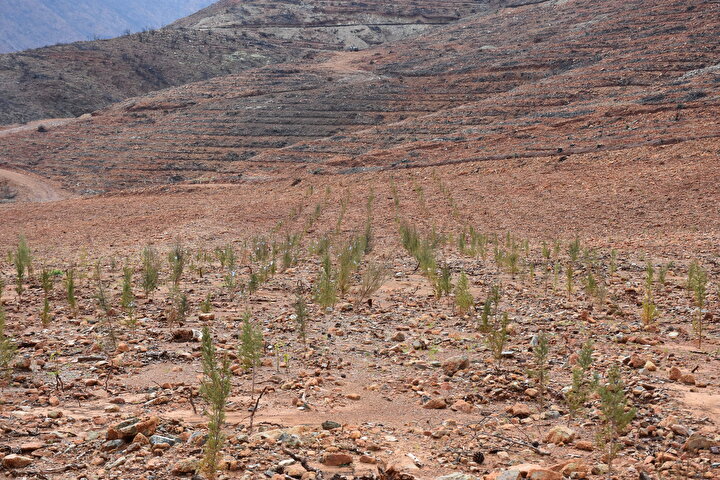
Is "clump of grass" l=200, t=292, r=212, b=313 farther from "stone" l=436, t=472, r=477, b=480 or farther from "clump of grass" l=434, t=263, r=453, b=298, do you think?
"stone" l=436, t=472, r=477, b=480

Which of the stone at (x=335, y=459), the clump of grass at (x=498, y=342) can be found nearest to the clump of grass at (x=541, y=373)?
the clump of grass at (x=498, y=342)

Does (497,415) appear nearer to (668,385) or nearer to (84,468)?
(668,385)

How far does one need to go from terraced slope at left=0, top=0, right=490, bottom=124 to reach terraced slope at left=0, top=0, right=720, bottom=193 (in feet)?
39.5

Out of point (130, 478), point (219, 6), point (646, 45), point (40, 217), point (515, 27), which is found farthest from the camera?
point (219, 6)

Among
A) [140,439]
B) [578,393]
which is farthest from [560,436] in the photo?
[140,439]

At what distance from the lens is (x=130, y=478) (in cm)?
306

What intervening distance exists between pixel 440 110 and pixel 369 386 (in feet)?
83.6

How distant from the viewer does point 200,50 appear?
190 ft

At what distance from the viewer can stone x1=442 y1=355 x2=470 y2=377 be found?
461cm

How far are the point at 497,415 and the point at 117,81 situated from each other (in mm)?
55493

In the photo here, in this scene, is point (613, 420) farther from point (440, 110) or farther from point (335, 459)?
point (440, 110)

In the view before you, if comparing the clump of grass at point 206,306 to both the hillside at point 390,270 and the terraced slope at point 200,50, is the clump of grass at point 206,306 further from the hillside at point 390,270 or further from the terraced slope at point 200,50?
the terraced slope at point 200,50

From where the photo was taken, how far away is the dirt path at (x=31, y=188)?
24.7 meters

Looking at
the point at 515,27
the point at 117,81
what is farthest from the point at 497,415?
the point at 117,81
